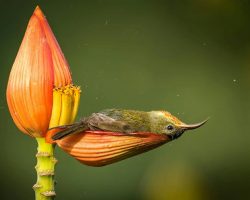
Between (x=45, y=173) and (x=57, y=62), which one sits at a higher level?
(x=57, y=62)

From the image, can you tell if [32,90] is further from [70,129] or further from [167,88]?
[167,88]

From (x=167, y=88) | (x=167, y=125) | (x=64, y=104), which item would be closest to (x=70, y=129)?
(x=64, y=104)

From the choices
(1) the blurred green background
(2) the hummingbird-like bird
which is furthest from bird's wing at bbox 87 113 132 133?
(1) the blurred green background

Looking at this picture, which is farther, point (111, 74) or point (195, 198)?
point (111, 74)

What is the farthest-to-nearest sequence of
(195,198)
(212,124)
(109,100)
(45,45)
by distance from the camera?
(212,124)
(109,100)
(195,198)
(45,45)

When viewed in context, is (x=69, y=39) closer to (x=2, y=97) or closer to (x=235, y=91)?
(x=2, y=97)

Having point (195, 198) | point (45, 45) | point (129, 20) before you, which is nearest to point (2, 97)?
point (129, 20)
